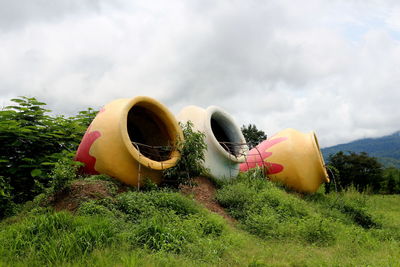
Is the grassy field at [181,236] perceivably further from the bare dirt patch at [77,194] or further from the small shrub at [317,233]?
the bare dirt patch at [77,194]

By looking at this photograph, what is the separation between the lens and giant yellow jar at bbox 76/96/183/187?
6879mm

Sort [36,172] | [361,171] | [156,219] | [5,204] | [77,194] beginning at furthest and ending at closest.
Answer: [361,171] < [36,172] < [5,204] < [77,194] < [156,219]

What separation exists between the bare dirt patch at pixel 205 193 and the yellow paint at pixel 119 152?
0.70 metres

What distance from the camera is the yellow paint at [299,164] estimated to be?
33.5 ft

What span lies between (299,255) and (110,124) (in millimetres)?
4032

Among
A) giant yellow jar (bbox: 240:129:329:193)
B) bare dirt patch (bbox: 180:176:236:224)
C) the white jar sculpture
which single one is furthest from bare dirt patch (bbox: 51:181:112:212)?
giant yellow jar (bbox: 240:129:329:193)

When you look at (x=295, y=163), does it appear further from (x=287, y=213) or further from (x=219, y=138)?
(x=287, y=213)

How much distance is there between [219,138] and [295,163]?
2163 millimetres

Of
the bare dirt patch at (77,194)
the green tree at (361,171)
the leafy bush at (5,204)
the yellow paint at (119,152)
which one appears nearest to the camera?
the bare dirt patch at (77,194)

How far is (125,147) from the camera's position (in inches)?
269

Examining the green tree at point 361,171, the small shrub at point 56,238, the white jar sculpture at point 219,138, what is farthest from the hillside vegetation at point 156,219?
the green tree at point 361,171

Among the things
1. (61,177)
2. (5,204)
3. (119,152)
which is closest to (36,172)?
(5,204)

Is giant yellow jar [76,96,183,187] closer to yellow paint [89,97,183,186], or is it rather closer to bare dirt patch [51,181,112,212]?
yellow paint [89,97,183,186]

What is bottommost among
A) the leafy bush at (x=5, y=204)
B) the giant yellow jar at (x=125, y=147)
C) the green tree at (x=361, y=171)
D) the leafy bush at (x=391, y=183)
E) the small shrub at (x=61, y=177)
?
the leafy bush at (x=391, y=183)
